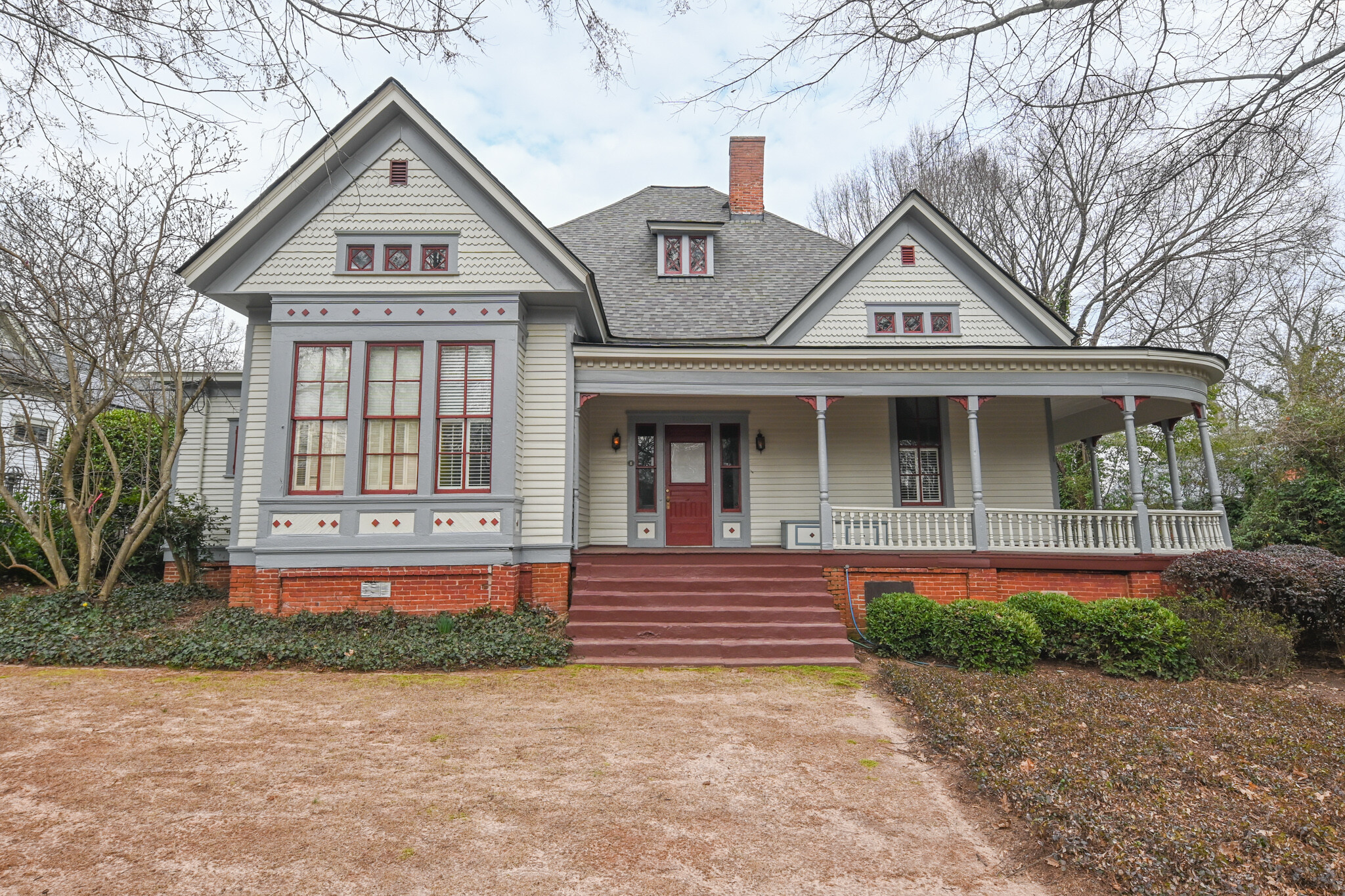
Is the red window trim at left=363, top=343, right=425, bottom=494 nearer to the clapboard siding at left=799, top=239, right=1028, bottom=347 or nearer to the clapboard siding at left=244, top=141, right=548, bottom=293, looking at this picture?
the clapboard siding at left=244, top=141, right=548, bottom=293

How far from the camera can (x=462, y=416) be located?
9570 millimetres

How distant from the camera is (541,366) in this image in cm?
1029

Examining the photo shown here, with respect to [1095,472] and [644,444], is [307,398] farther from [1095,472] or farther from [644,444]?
[1095,472]

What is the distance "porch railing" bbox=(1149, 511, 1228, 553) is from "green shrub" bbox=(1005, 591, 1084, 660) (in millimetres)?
3294

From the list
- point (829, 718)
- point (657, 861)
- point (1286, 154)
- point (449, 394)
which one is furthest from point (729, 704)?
point (1286, 154)

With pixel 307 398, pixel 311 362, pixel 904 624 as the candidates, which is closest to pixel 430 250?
pixel 311 362

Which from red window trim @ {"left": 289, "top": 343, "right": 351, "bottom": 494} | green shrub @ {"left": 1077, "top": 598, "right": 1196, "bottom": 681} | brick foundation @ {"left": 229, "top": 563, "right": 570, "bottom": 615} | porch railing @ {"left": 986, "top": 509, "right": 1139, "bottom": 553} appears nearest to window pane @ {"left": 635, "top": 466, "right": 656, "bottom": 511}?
brick foundation @ {"left": 229, "top": 563, "right": 570, "bottom": 615}

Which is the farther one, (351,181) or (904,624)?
(351,181)

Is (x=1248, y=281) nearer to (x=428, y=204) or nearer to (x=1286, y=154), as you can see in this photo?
(x=1286, y=154)

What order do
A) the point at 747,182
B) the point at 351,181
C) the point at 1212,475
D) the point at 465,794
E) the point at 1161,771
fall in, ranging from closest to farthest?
the point at 465,794
the point at 1161,771
the point at 351,181
the point at 1212,475
the point at 747,182

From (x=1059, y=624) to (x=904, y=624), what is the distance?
188 centimetres

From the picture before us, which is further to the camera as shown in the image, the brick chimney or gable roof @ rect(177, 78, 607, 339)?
the brick chimney

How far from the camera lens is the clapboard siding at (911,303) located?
12625 mm

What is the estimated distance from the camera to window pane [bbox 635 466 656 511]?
12.2 metres
